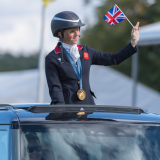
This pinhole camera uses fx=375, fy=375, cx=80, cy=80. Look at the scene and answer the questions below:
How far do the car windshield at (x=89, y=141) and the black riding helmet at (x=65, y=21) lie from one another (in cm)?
146

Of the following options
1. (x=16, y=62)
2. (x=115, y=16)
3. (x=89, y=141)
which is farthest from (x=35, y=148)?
(x=16, y=62)

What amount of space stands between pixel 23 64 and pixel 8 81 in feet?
197

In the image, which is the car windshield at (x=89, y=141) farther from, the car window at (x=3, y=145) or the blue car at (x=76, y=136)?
the car window at (x=3, y=145)

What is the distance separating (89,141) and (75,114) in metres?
0.23

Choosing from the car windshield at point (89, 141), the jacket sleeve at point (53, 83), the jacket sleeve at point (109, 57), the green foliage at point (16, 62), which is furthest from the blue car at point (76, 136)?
the green foliage at point (16, 62)

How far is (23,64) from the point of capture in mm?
77625

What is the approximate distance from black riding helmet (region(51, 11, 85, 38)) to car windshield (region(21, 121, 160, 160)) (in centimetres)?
146

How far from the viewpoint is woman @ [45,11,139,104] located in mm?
3428

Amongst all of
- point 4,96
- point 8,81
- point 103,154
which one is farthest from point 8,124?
point 8,81

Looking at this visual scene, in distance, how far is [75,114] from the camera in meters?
2.51

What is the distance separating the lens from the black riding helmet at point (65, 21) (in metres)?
3.58

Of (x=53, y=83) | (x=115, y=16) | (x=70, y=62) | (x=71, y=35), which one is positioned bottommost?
(x=53, y=83)

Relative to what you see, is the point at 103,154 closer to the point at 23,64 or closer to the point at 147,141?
the point at 147,141

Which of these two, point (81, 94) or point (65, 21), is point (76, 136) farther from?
point (65, 21)
